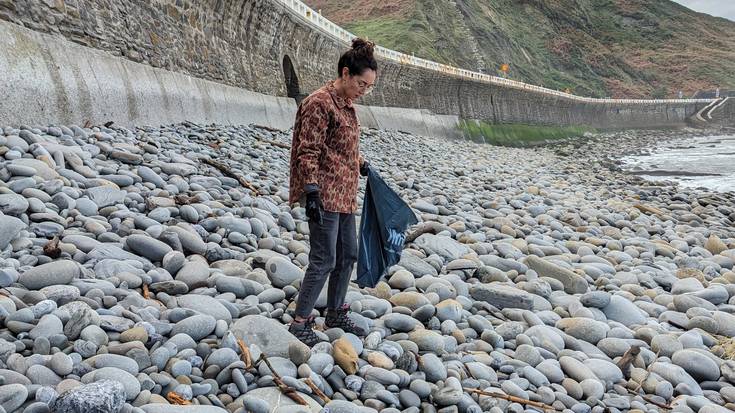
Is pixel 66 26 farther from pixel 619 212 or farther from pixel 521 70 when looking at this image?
pixel 521 70

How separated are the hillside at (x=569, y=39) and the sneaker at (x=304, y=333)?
145ft

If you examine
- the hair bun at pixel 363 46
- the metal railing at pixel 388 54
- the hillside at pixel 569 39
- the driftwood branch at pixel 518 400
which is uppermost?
the hillside at pixel 569 39

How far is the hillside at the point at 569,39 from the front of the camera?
53406mm

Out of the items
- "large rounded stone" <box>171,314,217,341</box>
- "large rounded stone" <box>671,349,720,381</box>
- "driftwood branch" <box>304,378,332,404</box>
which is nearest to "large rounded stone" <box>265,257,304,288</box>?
"large rounded stone" <box>171,314,217,341</box>

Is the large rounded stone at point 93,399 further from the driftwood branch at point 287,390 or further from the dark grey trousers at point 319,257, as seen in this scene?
the dark grey trousers at point 319,257

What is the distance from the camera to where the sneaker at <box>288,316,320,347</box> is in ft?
10.2

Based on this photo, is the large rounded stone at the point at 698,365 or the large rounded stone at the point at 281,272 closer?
the large rounded stone at the point at 698,365

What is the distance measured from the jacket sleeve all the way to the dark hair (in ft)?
0.93

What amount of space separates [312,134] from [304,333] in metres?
1.16

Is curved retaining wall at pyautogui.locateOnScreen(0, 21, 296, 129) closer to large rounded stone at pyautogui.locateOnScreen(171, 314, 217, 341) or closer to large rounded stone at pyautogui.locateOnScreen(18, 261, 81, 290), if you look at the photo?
large rounded stone at pyautogui.locateOnScreen(18, 261, 81, 290)

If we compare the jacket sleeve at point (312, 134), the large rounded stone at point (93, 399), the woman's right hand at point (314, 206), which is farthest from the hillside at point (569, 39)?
the large rounded stone at point (93, 399)

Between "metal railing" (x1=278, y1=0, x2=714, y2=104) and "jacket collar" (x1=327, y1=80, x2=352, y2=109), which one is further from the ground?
"metal railing" (x1=278, y1=0, x2=714, y2=104)

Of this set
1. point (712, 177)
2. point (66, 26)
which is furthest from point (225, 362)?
point (712, 177)

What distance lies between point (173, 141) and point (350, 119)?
4587 mm
